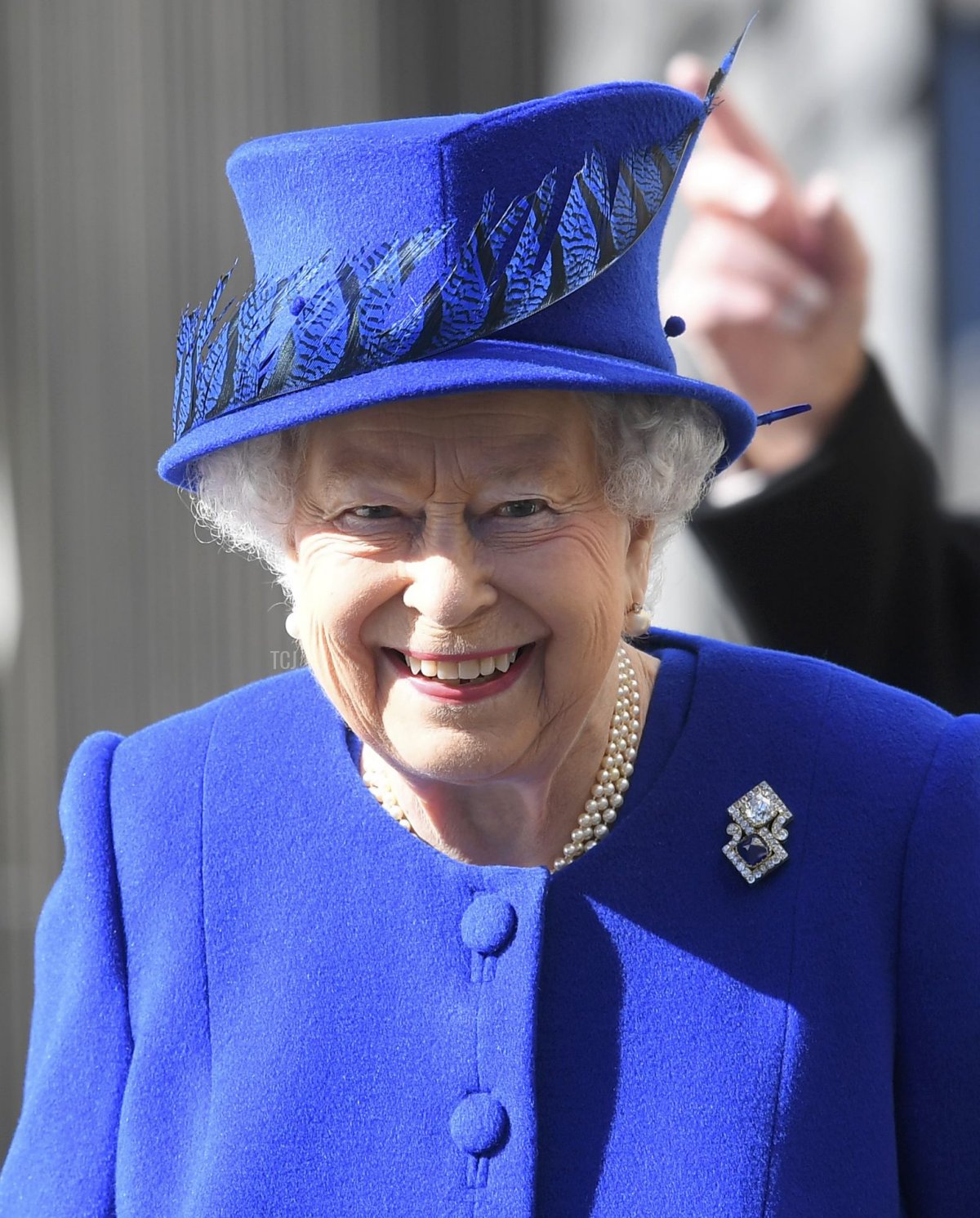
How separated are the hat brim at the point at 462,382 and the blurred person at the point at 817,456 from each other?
58.8 inches

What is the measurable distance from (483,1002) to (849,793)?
550mm

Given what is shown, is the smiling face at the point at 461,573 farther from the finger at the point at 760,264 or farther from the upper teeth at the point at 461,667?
the finger at the point at 760,264

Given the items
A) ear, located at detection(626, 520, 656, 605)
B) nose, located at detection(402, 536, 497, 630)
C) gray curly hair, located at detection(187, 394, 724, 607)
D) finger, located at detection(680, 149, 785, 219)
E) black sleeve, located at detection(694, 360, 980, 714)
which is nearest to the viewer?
nose, located at detection(402, 536, 497, 630)

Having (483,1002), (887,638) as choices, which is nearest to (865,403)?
(887,638)

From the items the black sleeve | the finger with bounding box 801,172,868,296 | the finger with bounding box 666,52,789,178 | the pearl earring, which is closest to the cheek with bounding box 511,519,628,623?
the pearl earring

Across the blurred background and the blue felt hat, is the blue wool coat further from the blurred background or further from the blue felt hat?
the blurred background

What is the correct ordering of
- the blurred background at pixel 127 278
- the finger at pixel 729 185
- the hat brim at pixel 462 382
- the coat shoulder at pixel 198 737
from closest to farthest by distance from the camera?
1. the hat brim at pixel 462 382
2. the coat shoulder at pixel 198 737
3. the finger at pixel 729 185
4. the blurred background at pixel 127 278

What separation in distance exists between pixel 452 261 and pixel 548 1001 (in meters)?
0.92

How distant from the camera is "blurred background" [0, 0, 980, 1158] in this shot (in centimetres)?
400

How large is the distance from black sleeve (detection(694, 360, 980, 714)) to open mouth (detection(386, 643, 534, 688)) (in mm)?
1586

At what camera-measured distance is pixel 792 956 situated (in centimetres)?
194

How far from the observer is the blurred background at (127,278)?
157 inches

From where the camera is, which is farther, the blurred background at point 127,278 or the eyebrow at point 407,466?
the blurred background at point 127,278

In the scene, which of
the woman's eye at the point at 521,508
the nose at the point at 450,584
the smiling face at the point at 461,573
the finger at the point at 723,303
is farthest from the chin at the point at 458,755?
the finger at the point at 723,303
